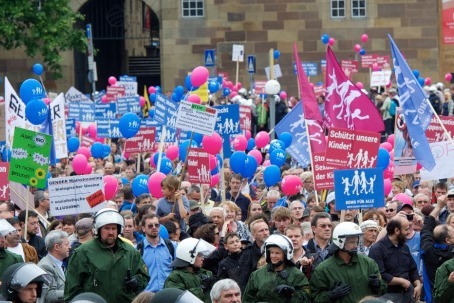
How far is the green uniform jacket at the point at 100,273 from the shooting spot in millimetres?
13164

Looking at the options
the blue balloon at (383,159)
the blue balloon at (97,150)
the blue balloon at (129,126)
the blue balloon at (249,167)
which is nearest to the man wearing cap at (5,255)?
the blue balloon at (249,167)

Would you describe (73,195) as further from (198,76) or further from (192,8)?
(192,8)

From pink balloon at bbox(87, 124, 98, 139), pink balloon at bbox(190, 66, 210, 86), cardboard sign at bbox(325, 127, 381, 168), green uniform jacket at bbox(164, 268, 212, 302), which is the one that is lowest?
green uniform jacket at bbox(164, 268, 212, 302)

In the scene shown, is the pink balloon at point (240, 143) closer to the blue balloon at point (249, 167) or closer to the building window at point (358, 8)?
the blue balloon at point (249, 167)

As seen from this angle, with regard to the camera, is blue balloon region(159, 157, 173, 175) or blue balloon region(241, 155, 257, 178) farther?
blue balloon region(159, 157, 173, 175)

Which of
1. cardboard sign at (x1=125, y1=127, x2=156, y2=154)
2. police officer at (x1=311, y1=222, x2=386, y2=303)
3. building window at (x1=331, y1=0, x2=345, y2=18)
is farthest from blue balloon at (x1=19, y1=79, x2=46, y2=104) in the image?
building window at (x1=331, y1=0, x2=345, y2=18)

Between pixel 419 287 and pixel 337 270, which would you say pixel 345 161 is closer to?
pixel 419 287

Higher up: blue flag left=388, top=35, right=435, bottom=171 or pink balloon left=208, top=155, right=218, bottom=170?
blue flag left=388, top=35, right=435, bottom=171

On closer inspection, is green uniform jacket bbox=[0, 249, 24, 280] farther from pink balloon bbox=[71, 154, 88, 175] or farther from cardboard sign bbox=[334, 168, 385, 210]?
pink balloon bbox=[71, 154, 88, 175]

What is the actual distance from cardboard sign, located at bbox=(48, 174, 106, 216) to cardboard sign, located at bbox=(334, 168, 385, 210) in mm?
A: 2345

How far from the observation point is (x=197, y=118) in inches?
758

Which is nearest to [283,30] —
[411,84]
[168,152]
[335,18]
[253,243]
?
[335,18]

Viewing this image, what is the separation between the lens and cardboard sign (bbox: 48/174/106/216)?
1628cm

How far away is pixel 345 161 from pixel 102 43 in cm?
3162
